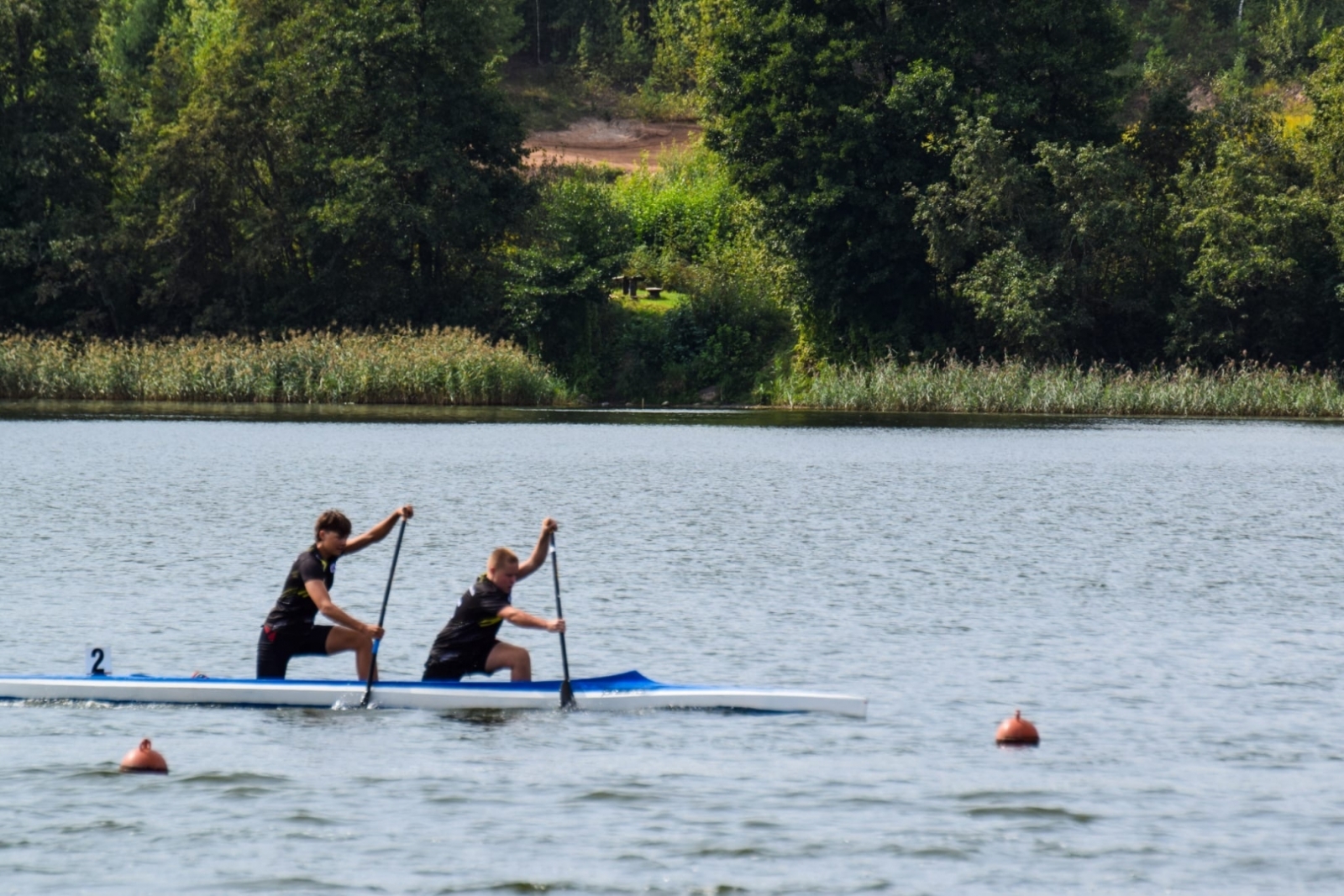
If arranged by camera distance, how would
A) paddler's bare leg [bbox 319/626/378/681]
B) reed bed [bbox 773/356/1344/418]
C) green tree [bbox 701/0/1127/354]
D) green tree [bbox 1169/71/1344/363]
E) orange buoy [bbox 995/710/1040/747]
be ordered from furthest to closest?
green tree [bbox 701/0/1127/354], green tree [bbox 1169/71/1344/363], reed bed [bbox 773/356/1344/418], paddler's bare leg [bbox 319/626/378/681], orange buoy [bbox 995/710/1040/747]

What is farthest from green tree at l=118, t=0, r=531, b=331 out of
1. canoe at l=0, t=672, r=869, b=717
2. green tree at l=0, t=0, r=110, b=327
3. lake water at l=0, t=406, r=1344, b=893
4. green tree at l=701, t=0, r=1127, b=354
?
canoe at l=0, t=672, r=869, b=717

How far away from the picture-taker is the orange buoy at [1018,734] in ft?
49.1

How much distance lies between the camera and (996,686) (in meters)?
17.7

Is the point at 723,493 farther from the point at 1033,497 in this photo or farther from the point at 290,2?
the point at 290,2

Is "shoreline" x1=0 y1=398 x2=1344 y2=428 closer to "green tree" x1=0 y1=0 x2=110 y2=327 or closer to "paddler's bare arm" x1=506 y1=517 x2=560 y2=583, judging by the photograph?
"green tree" x1=0 y1=0 x2=110 y2=327

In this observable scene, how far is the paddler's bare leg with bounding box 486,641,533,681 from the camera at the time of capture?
16641mm

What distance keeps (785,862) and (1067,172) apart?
2202 inches

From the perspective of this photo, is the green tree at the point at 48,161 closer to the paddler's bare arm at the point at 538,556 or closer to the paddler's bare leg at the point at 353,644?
the paddler's bare leg at the point at 353,644

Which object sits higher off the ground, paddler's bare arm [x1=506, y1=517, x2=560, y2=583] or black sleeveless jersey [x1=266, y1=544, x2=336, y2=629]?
paddler's bare arm [x1=506, y1=517, x2=560, y2=583]

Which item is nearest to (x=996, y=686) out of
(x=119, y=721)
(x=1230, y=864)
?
(x=1230, y=864)

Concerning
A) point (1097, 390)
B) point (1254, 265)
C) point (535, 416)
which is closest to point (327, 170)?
point (535, 416)

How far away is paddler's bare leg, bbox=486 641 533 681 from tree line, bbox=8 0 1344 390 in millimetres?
47914

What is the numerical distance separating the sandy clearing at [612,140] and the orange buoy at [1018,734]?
8374cm

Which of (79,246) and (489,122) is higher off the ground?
(489,122)
